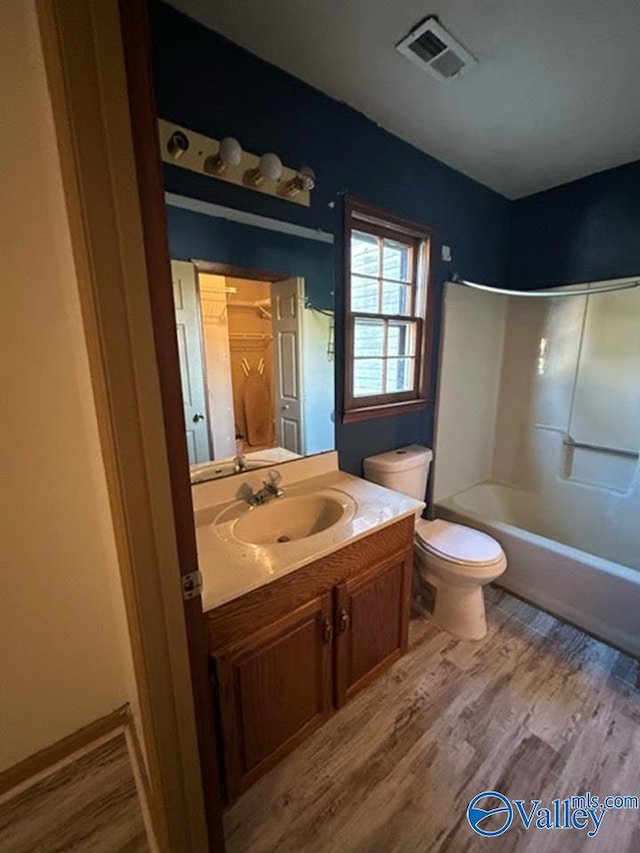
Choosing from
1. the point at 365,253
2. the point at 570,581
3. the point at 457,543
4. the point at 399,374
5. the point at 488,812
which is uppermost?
the point at 365,253

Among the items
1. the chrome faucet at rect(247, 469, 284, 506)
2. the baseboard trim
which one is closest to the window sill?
the chrome faucet at rect(247, 469, 284, 506)

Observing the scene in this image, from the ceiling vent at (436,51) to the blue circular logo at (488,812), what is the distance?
2.44 m

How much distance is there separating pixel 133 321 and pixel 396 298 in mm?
1651

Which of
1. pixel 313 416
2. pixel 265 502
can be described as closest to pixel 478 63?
pixel 313 416

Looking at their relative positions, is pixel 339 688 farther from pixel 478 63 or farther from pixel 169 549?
pixel 478 63

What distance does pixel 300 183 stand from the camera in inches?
54.0

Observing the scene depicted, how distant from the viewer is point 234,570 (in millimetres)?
1013

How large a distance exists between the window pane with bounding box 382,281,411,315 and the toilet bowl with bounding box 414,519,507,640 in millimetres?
1168

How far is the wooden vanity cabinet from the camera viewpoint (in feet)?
3.30

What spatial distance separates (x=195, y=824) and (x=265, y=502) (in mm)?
858

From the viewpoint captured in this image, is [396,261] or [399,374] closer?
[396,261]

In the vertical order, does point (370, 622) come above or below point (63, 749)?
above

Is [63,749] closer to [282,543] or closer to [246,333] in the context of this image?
[282,543]

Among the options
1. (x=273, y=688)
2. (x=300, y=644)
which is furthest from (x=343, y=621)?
(x=273, y=688)
